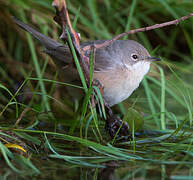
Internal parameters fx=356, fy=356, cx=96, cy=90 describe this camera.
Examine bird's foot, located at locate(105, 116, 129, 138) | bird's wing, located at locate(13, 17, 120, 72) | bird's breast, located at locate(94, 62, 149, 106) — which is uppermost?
bird's wing, located at locate(13, 17, 120, 72)

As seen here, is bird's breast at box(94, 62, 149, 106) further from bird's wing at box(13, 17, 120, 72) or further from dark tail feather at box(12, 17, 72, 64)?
dark tail feather at box(12, 17, 72, 64)

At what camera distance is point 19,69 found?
15.9 ft

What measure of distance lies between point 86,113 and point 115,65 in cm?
70

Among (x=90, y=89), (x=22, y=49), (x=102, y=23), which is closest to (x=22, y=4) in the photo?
(x=22, y=49)

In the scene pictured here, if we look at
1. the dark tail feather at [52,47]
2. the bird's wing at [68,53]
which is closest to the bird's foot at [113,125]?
the bird's wing at [68,53]

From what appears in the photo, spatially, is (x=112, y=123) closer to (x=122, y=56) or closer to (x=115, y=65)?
(x=115, y=65)

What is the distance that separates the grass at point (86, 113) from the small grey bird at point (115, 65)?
27 centimetres

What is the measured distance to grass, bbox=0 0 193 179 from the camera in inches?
97.8

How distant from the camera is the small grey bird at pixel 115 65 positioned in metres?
3.55

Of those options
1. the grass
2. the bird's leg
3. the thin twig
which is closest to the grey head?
the grass

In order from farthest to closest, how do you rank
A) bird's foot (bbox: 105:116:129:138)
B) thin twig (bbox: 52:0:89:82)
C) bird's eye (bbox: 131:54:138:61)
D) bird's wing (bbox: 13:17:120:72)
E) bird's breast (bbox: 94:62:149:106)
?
bird's eye (bbox: 131:54:138:61) < bird's wing (bbox: 13:17:120:72) < bird's breast (bbox: 94:62:149:106) < bird's foot (bbox: 105:116:129:138) < thin twig (bbox: 52:0:89:82)

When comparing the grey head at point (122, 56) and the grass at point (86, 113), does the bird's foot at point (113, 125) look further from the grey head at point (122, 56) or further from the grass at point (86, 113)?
the grey head at point (122, 56)

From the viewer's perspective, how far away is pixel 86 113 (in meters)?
4.06

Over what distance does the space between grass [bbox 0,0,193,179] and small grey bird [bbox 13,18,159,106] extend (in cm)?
27
